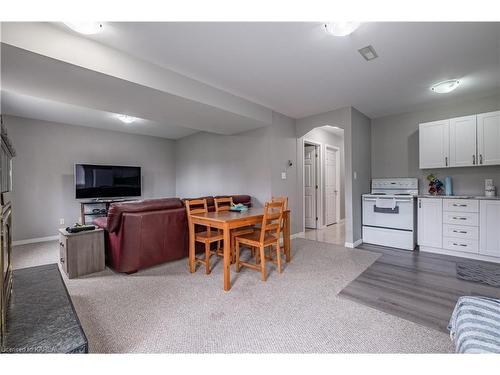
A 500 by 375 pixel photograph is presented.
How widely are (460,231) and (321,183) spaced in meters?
2.79

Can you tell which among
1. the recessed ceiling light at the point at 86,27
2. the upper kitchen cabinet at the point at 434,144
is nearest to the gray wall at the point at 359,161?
the upper kitchen cabinet at the point at 434,144

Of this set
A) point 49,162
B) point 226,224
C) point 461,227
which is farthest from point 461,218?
point 49,162

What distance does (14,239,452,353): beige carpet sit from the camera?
1.53m

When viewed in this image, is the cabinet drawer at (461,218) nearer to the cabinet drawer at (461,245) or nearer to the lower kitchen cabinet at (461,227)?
the lower kitchen cabinet at (461,227)

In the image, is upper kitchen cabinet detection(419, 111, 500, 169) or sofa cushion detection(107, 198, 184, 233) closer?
sofa cushion detection(107, 198, 184, 233)

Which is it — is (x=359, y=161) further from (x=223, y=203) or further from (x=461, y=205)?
(x=223, y=203)

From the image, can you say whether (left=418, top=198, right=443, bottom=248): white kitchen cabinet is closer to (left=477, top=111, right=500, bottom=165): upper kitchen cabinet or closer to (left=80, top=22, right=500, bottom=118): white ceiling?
(left=477, top=111, right=500, bottom=165): upper kitchen cabinet

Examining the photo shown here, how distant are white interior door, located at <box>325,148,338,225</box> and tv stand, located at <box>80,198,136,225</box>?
5.11m

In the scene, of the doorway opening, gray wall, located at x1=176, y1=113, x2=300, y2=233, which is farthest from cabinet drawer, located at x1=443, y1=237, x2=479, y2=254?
gray wall, located at x1=176, y1=113, x2=300, y2=233

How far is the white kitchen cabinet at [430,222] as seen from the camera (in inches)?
137

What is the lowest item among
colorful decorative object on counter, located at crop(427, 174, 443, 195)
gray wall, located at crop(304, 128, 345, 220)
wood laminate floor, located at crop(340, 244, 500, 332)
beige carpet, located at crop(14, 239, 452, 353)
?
wood laminate floor, located at crop(340, 244, 500, 332)

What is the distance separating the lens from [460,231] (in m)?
3.30
